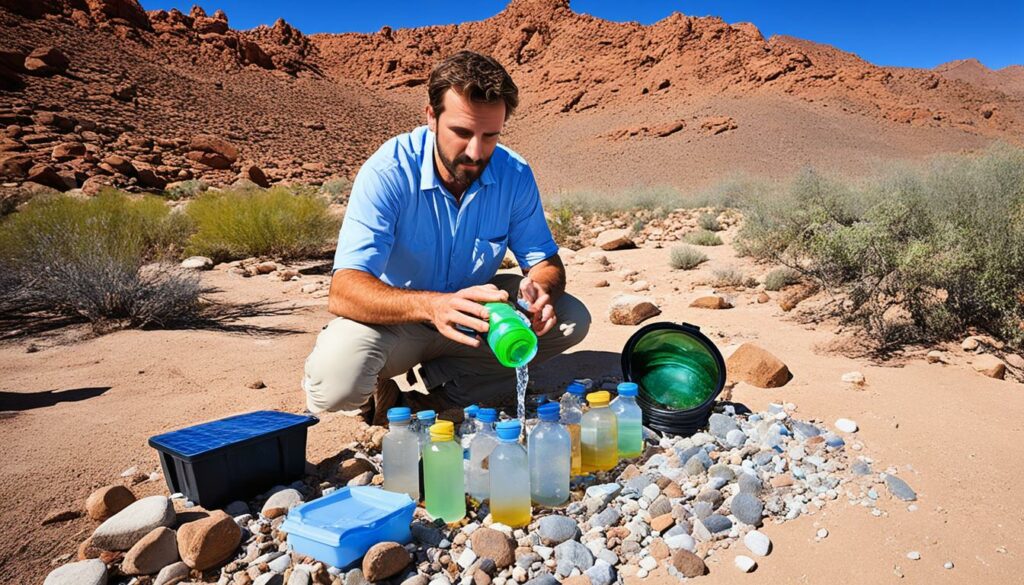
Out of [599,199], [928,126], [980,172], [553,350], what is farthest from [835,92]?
[553,350]

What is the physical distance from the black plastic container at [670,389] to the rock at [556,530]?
2.96 ft

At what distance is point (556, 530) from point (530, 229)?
1680 millimetres

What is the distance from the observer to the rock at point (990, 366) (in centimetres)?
360

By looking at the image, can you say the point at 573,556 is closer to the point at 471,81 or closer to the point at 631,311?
the point at 471,81

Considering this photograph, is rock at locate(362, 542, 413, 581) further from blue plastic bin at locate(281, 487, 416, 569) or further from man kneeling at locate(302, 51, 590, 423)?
man kneeling at locate(302, 51, 590, 423)

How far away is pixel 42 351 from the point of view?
468cm

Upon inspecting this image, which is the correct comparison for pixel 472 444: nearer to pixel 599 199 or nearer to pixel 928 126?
pixel 599 199

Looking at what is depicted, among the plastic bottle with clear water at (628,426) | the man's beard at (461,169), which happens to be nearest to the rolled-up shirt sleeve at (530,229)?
the man's beard at (461,169)

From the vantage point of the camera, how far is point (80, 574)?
77.2 inches

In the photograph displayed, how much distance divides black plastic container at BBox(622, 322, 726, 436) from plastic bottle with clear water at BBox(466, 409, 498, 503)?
37.1 inches

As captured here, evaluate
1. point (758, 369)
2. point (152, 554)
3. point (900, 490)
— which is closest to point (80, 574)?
point (152, 554)

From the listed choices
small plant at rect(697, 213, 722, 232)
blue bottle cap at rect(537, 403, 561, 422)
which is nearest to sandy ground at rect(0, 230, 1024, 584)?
blue bottle cap at rect(537, 403, 561, 422)

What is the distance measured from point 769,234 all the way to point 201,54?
1738 inches

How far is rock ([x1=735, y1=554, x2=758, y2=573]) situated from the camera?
81.3 inches
